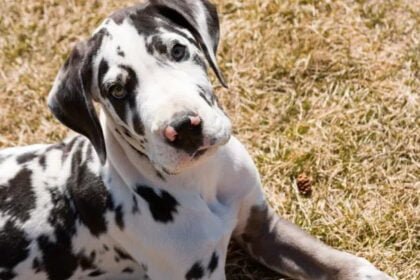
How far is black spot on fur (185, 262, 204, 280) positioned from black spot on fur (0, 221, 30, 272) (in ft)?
3.15

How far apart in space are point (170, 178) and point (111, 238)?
536 millimetres

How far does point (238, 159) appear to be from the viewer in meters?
5.43

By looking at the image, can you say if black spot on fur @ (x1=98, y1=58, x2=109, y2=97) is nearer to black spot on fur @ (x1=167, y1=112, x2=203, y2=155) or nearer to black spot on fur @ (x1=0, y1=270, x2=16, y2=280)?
black spot on fur @ (x1=167, y1=112, x2=203, y2=155)

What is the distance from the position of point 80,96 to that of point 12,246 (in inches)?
40.5

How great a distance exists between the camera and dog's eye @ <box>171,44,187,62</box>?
4.69 meters

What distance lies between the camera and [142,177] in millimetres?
5027

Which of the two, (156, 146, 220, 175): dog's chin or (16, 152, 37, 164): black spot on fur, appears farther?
(16, 152, 37, 164): black spot on fur

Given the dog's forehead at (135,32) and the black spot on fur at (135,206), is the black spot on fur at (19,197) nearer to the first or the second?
the black spot on fur at (135,206)

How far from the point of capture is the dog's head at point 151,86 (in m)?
4.46

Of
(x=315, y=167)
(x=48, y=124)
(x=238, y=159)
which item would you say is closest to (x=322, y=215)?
(x=315, y=167)

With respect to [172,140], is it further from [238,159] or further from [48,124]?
[48,124]

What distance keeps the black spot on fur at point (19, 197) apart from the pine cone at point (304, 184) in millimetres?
2018

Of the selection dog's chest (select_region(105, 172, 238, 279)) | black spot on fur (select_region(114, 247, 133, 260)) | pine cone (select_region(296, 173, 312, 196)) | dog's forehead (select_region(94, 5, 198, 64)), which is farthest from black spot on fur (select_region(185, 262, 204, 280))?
pine cone (select_region(296, 173, 312, 196))

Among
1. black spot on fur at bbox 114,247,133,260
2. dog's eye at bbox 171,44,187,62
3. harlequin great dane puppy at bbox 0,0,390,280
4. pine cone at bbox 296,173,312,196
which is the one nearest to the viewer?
harlequin great dane puppy at bbox 0,0,390,280
